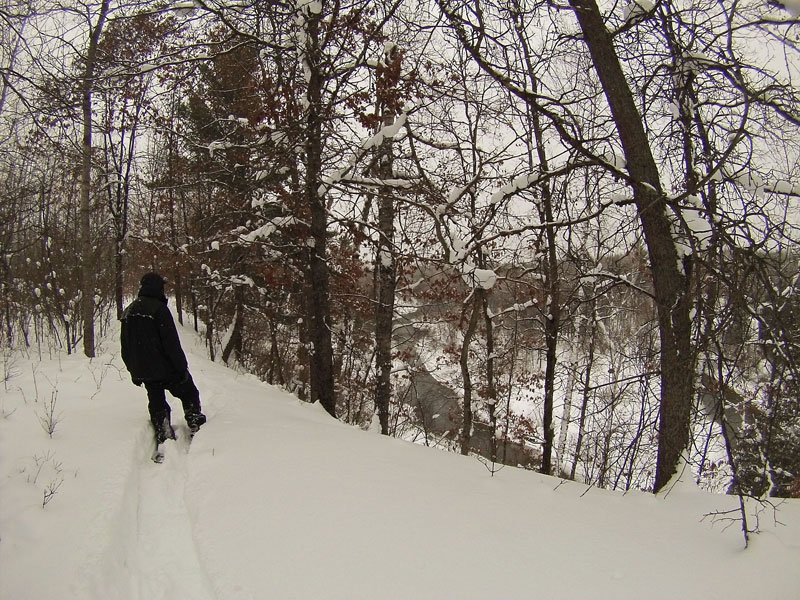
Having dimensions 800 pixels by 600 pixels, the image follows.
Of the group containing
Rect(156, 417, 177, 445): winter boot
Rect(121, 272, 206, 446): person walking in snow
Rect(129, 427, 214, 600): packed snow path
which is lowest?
Rect(129, 427, 214, 600): packed snow path

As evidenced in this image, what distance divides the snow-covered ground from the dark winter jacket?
622 mm

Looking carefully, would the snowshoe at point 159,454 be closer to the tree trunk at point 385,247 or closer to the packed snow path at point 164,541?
the packed snow path at point 164,541

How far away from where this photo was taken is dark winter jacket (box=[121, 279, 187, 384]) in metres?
4.62

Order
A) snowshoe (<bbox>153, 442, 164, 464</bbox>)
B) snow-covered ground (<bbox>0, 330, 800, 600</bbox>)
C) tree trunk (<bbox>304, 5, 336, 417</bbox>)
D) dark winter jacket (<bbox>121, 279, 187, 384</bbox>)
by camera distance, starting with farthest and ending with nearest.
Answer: tree trunk (<bbox>304, 5, 336, 417</bbox>) < dark winter jacket (<bbox>121, 279, 187, 384</bbox>) < snowshoe (<bbox>153, 442, 164, 464</bbox>) < snow-covered ground (<bbox>0, 330, 800, 600</bbox>)

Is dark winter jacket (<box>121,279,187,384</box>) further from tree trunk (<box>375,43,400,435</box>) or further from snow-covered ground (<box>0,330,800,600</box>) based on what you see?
tree trunk (<box>375,43,400,435</box>)

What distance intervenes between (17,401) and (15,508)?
8.30 ft

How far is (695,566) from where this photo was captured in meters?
2.71

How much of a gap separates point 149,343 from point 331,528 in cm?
292

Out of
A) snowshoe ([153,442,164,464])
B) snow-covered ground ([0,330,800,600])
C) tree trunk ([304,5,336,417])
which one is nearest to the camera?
snow-covered ground ([0,330,800,600])

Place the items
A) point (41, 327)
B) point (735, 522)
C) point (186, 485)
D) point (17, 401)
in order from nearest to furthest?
1. point (735, 522)
2. point (186, 485)
3. point (17, 401)
4. point (41, 327)

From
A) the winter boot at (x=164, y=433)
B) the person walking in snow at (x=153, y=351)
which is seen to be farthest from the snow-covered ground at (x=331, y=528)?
the person walking in snow at (x=153, y=351)

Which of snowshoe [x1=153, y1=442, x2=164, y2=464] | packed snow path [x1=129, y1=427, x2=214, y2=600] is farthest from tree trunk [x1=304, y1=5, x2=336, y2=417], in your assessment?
packed snow path [x1=129, y1=427, x2=214, y2=600]

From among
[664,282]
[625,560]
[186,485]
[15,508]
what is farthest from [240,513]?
[664,282]

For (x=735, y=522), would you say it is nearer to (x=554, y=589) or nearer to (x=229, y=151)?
(x=554, y=589)
